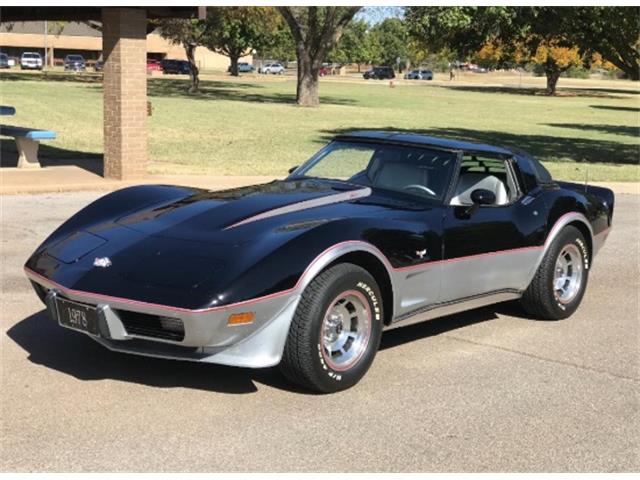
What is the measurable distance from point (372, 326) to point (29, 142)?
11170mm

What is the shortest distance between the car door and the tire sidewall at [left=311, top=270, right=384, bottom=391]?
72 cm

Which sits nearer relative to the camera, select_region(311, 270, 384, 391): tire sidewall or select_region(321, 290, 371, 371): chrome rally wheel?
select_region(311, 270, 384, 391): tire sidewall

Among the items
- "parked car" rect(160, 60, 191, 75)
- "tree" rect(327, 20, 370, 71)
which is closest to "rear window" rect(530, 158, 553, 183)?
"parked car" rect(160, 60, 191, 75)

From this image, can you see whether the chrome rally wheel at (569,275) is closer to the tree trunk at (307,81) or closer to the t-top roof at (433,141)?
the t-top roof at (433,141)

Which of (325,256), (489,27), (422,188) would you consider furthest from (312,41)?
(325,256)

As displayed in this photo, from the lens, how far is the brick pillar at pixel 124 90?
13.6 meters

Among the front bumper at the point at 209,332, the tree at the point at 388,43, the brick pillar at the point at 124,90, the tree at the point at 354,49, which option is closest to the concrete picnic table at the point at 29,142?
the brick pillar at the point at 124,90

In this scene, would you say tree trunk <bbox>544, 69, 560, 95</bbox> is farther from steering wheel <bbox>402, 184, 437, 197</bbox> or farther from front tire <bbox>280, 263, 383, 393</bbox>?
front tire <bbox>280, 263, 383, 393</bbox>

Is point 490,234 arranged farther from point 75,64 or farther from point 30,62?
point 75,64

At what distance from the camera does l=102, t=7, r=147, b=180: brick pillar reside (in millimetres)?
13633

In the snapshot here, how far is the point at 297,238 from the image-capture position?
4.70m

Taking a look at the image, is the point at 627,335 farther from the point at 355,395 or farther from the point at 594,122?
the point at 594,122

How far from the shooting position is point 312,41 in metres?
43.8

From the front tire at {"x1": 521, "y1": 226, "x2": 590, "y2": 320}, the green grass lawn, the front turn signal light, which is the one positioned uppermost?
the front turn signal light
